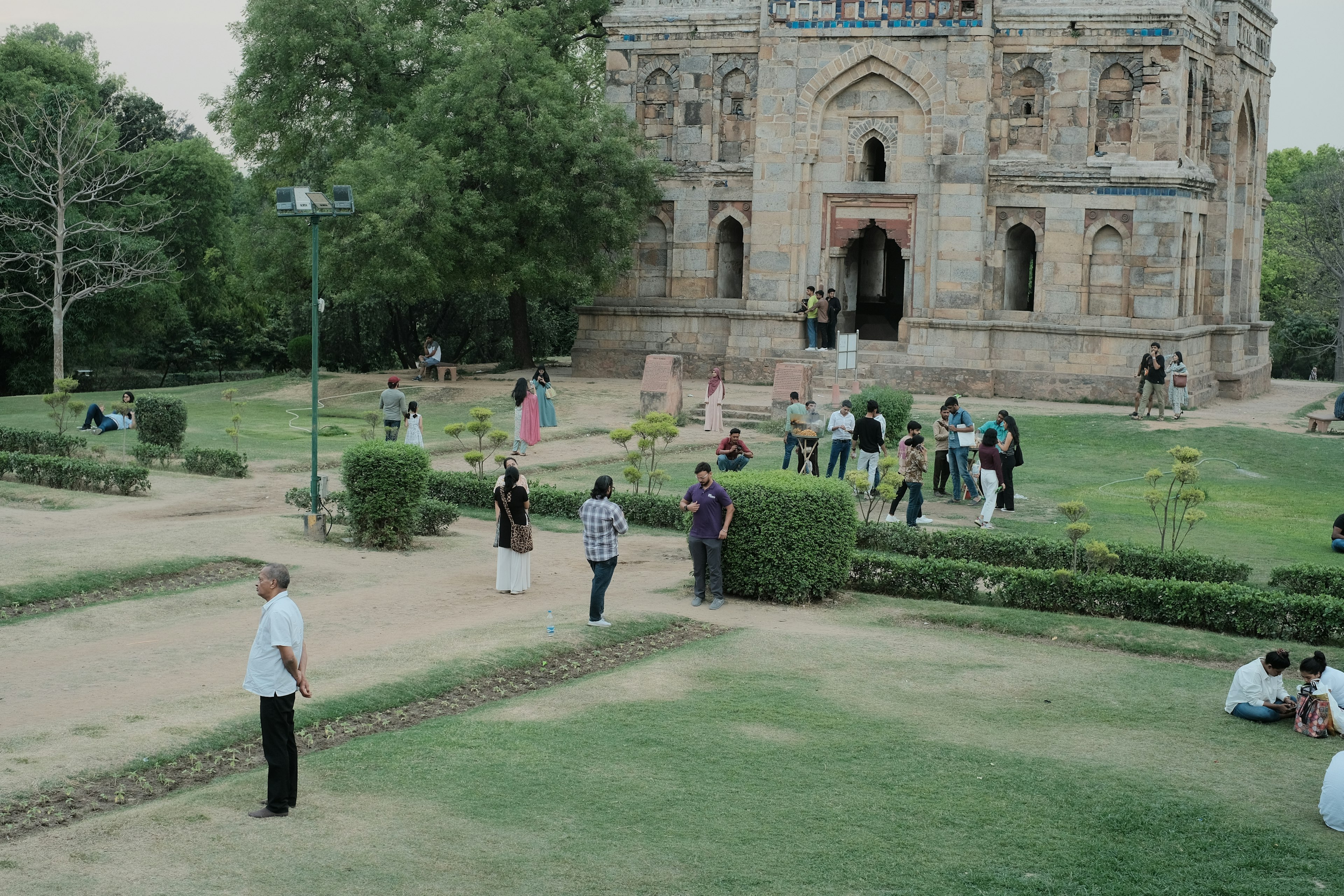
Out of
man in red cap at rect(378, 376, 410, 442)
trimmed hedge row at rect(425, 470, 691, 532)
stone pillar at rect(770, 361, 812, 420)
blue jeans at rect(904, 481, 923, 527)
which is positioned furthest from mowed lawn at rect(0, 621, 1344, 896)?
stone pillar at rect(770, 361, 812, 420)

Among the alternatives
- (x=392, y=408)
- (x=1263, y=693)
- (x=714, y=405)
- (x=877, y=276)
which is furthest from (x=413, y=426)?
(x=877, y=276)

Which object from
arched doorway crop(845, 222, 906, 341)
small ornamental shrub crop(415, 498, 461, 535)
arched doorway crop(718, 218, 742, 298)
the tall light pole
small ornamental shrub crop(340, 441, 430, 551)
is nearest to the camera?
small ornamental shrub crop(340, 441, 430, 551)

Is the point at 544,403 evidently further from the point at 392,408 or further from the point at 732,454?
the point at 732,454

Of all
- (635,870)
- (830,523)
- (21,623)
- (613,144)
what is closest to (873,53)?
(613,144)

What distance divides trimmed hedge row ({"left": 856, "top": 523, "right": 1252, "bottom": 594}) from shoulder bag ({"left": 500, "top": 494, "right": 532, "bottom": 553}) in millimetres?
4678

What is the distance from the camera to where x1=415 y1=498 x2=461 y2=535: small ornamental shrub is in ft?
61.0

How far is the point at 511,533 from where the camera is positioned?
1532cm

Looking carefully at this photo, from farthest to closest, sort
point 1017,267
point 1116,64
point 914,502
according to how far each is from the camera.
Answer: point 1017,267 → point 1116,64 → point 914,502

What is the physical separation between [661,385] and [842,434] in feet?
27.4

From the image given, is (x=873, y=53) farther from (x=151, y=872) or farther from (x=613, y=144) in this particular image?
(x=151, y=872)

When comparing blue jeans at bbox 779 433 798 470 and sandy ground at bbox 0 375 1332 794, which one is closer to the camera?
sandy ground at bbox 0 375 1332 794

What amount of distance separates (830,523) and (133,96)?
38976 millimetres

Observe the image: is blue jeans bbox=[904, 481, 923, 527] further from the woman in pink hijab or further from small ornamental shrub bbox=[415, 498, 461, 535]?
the woman in pink hijab

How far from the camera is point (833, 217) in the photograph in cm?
3522
